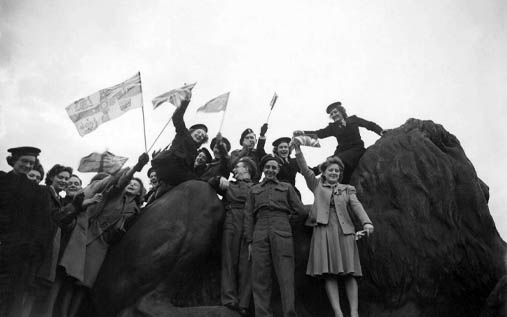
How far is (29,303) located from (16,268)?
59 centimetres

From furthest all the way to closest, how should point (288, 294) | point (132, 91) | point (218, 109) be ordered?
1. point (218, 109)
2. point (132, 91)
3. point (288, 294)

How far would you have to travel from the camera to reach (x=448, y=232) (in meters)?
7.71

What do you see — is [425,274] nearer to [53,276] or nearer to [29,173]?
[53,276]

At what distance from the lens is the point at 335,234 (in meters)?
7.07

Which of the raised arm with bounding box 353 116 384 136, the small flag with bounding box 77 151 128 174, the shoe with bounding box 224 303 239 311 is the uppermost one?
the raised arm with bounding box 353 116 384 136

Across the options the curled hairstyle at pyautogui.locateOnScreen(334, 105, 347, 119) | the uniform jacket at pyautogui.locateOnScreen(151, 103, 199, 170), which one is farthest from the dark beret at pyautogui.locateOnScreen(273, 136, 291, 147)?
the uniform jacket at pyautogui.locateOnScreen(151, 103, 199, 170)

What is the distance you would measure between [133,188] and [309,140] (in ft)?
9.67

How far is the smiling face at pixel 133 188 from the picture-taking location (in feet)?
26.6

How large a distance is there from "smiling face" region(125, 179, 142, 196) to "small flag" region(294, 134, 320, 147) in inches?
103

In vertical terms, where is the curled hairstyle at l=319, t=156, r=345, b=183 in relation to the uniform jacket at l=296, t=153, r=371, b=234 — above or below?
above

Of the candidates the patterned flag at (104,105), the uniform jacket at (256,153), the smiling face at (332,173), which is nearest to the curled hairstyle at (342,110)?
the uniform jacket at (256,153)

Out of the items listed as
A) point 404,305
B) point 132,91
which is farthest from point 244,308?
point 132,91

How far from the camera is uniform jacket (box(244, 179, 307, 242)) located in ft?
23.7

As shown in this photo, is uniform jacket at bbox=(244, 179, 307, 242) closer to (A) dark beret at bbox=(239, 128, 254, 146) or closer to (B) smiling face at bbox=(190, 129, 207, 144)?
(B) smiling face at bbox=(190, 129, 207, 144)
